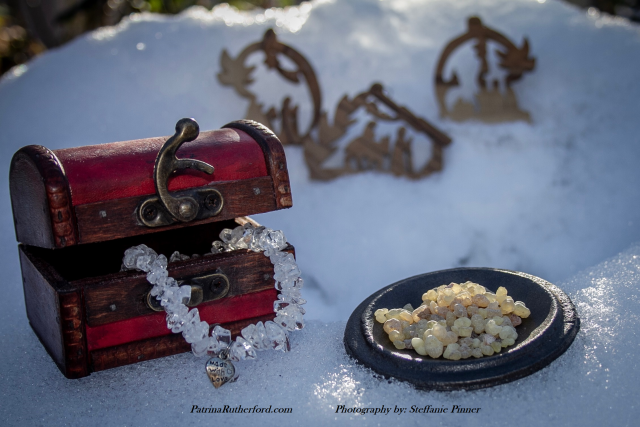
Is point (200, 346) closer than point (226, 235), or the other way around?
point (200, 346)

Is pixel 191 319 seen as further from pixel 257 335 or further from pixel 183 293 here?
pixel 257 335

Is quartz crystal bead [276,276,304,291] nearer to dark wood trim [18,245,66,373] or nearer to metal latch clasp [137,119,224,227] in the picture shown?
metal latch clasp [137,119,224,227]

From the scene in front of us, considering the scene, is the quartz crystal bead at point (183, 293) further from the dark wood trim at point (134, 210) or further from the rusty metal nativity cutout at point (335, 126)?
the rusty metal nativity cutout at point (335, 126)

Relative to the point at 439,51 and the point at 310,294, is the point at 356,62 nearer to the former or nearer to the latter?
the point at 439,51

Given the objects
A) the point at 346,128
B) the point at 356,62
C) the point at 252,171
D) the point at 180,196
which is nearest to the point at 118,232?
the point at 180,196

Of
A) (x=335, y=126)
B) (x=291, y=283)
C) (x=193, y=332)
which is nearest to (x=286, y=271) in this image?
(x=291, y=283)

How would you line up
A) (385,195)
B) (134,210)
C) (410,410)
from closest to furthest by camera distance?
(410,410), (134,210), (385,195)
